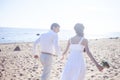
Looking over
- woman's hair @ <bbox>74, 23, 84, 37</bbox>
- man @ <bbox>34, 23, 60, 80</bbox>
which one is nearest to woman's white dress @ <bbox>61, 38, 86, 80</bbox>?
woman's hair @ <bbox>74, 23, 84, 37</bbox>

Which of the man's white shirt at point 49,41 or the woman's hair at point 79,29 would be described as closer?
the woman's hair at point 79,29

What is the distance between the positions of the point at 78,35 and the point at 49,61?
1640mm

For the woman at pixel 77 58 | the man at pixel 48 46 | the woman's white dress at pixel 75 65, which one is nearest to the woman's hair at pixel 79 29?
the woman at pixel 77 58

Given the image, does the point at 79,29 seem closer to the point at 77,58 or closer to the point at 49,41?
the point at 77,58

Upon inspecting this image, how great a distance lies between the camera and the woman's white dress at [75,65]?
7078 millimetres

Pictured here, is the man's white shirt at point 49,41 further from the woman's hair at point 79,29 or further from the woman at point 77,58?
the woman's hair at point 79,29

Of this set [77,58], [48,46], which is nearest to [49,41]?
[48,46]

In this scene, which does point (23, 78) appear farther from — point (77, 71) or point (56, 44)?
point (77, 71)

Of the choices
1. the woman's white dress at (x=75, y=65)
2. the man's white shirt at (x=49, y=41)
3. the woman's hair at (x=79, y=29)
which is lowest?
the woman's white dress at (x=75, y=65)

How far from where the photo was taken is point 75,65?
23.4ft

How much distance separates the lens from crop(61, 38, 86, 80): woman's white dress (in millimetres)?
7078

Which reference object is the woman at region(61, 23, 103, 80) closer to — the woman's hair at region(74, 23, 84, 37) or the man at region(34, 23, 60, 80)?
the woman's hair at region(74, 23, 84, 37)

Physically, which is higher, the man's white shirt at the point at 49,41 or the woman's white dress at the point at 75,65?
the man's white shirt at the point at 49,41

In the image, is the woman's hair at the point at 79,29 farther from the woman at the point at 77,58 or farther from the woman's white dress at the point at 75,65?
the woman's white dress at the point at 75,65
